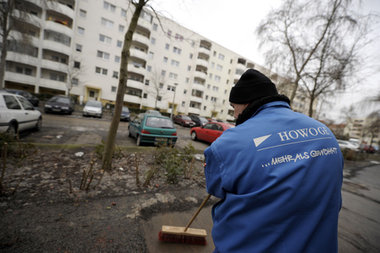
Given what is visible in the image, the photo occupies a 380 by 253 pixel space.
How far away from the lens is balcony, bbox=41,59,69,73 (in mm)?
23734

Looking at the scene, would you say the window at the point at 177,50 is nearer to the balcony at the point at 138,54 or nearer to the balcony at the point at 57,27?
the balcony at the point at 138,54

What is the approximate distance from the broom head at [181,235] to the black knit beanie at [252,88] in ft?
6.26

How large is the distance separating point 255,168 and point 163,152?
14.1 feet

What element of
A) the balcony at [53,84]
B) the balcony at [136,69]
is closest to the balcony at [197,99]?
the balcony at [136,69]

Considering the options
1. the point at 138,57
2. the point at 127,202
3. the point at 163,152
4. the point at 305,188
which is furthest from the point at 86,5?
the point at 305,188

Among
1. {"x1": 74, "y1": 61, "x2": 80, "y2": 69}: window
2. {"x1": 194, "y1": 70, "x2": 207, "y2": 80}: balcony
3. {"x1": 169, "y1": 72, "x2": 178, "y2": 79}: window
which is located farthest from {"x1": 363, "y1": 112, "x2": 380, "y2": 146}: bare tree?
{"x1": 74, "y1": 61, "x2": 80, "y2": 69}: window

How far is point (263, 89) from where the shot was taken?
4.17ft

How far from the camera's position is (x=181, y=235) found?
2193mm

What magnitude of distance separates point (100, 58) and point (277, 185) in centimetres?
3281

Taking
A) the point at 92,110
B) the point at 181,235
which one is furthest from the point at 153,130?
the point at 92,110

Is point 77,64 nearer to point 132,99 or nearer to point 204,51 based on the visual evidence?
point 132,99

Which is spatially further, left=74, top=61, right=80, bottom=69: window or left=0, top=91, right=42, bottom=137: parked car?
left=74, top=61, right=80, bottom=69: window

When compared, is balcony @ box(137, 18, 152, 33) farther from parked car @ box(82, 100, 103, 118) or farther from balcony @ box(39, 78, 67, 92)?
parked car @ box(82, 100, 103, 118)

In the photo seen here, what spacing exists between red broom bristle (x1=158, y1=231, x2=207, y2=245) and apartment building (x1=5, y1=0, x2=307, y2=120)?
20308mm
